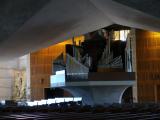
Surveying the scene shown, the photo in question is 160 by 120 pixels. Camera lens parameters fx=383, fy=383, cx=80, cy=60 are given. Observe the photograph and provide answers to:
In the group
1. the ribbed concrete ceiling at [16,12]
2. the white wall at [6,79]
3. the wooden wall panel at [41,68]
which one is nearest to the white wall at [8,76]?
the white wall at [6,79]

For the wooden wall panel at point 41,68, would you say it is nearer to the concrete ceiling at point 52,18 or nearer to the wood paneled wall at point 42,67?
the wood paneled wall at point 42,67

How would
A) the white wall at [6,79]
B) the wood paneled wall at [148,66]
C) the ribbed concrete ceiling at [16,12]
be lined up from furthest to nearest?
the white wall at [6,79], the wood paneled wall at [148,66], the ribbed concrete ceiling at [16,12]

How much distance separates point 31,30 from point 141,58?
10995 millimetres

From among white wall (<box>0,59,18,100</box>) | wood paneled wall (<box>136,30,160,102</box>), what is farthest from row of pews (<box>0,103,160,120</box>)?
white wall (<box>0,59,18,100</box>)

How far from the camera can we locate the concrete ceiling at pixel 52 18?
35.1 feet

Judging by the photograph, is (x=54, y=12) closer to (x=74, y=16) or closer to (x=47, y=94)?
(x=74, y=16)

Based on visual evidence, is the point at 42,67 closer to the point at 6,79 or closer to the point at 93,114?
the point at 6,79

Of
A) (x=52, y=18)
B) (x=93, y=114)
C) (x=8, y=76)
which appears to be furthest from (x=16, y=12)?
(x=8, y=76)

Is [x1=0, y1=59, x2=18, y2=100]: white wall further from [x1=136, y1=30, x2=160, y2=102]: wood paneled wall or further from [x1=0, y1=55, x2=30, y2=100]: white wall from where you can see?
[x1=136, y1=30, x2=160, y2=102]: wood paneled wall

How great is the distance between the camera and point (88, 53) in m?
15.6

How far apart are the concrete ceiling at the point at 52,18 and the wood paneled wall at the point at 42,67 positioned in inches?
401

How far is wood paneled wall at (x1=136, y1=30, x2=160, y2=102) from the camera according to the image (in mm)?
21703

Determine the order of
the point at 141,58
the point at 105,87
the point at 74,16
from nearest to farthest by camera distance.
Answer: the point at 74,16
the point at 105,87
the point at 141,58

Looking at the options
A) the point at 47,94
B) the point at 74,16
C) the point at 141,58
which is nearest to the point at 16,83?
the point at 47,94
